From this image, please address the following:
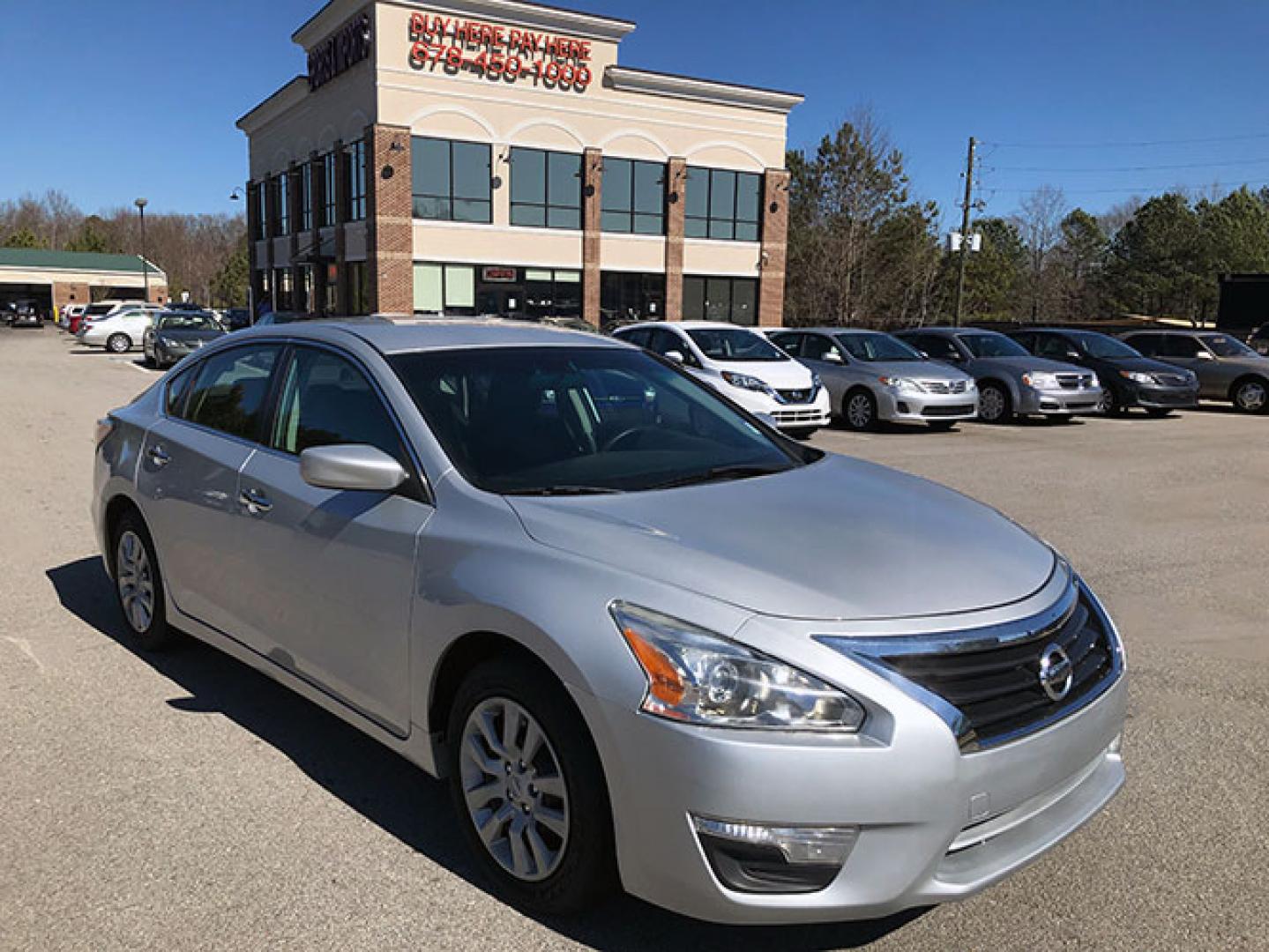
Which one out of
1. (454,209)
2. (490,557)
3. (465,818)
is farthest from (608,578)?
(454,209)

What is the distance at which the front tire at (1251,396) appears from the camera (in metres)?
19.7

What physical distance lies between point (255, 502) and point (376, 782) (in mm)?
1131

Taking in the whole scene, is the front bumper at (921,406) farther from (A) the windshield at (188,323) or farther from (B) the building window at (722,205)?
(B) the building window at (722,205)

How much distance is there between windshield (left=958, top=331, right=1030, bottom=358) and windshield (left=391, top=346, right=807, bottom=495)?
1451cm

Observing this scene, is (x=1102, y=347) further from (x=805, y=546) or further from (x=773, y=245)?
(x=773, y=245)

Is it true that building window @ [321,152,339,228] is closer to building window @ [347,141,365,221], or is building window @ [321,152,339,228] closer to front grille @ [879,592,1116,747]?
building window @ [347,141,365,221]

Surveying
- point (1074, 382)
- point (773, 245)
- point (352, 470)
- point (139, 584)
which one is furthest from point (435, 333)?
point (773, 245)

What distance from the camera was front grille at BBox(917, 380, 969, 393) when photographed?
15047mm

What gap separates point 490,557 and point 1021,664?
1443 mm

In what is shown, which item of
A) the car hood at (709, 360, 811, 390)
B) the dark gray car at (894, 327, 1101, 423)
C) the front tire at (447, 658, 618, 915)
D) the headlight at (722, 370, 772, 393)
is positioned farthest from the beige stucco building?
the front tire at (447, 658, 618, 915)

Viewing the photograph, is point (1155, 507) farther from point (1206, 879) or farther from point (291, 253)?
point (291, 253)

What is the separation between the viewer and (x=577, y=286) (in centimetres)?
3766

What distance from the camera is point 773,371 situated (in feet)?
46.7

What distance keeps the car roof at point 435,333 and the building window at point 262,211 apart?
46.8 meters
